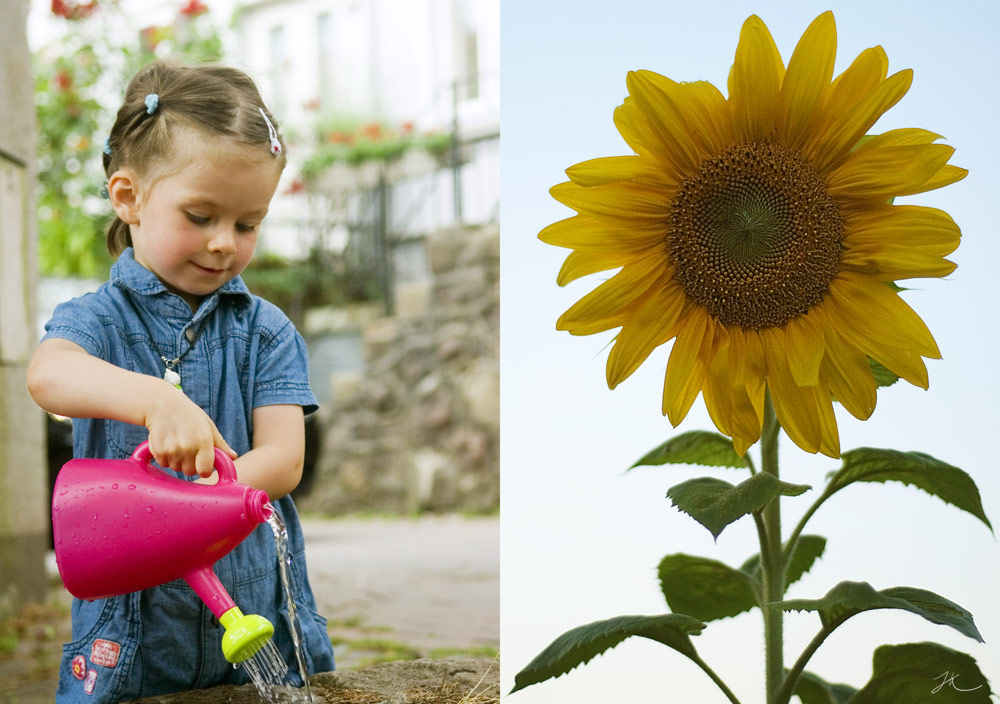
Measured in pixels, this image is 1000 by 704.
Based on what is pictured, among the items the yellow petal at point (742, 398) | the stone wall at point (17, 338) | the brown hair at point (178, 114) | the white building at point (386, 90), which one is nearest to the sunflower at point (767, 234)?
the yellow petal at point (742, 398)

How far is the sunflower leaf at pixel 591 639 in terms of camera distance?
0.89m

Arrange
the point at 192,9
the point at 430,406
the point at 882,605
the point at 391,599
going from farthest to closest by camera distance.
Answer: the point at 192,9
the point at 430,406
the point at 391,599
the point at 882,605

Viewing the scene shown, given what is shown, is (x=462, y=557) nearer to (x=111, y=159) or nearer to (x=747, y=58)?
(x=111, y=159)

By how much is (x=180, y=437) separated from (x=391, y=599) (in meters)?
2.63

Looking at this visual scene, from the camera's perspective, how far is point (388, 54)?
9.62 m

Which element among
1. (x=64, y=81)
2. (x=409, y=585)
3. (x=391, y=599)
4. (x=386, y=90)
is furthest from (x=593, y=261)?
(x=386, y=90)

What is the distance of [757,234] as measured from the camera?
0.94m

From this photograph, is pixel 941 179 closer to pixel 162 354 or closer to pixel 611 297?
pixel 611 297

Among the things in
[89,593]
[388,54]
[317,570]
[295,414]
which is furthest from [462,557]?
[388,54]

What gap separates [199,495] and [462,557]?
3.59 metres

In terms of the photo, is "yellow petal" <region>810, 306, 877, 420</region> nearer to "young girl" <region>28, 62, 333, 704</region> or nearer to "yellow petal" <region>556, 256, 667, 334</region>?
"yellow petal" <region>556, 256, 667, 334</region>

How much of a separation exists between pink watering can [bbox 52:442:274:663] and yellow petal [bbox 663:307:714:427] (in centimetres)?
40

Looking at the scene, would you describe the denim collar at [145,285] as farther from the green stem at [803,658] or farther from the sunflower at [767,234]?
the green stem at [803,658]

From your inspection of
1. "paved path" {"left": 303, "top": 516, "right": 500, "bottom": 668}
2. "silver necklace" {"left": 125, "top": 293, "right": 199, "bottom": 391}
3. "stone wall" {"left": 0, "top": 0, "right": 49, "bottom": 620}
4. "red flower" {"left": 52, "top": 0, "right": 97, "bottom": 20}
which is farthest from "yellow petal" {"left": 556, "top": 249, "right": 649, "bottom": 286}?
"red flower" {"left": 52, "top": 0, "right": 97, "bottom": 20}
